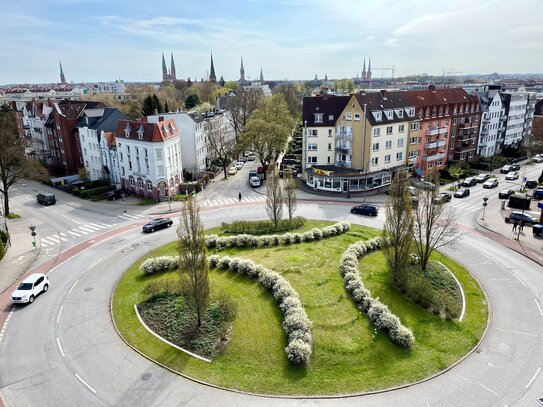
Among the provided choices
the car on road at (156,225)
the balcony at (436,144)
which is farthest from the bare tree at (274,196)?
the balcony at (436,144)

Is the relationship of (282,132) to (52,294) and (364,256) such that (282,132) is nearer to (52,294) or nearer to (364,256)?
(364,256)

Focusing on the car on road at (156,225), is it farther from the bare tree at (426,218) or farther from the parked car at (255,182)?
the bare tree at (426,218)

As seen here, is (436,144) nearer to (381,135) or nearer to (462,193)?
(462,193)

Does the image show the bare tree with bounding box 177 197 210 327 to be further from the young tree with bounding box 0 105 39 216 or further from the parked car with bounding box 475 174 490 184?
the parked car with bounding box 475 174 490 184

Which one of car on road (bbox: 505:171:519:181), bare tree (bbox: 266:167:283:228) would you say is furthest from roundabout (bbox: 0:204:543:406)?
car on road (bbox: 505:171:519:181)

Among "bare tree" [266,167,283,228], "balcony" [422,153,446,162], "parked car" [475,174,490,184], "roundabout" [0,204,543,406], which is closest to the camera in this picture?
"roundabout" [0,204,543,406]
